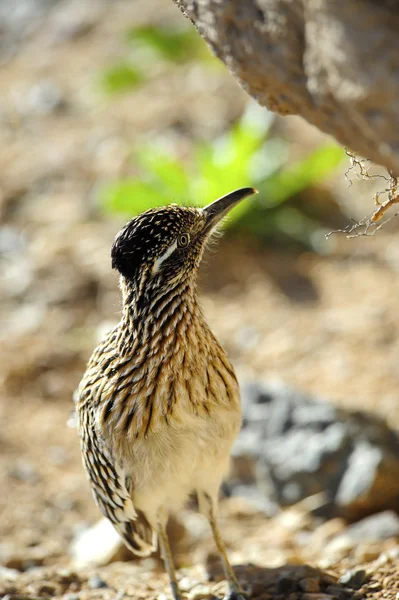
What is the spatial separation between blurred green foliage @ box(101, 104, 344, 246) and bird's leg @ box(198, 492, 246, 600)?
4398 mm

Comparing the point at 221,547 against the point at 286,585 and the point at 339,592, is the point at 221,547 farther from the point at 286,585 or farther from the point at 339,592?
the point at 339,592

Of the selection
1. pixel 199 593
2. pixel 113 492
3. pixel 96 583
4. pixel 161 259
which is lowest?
pixel 199 593

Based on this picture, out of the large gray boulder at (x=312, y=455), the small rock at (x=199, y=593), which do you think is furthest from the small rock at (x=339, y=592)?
the large gray boulder at (x=312, y=455)

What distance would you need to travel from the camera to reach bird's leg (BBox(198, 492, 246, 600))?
4961mm

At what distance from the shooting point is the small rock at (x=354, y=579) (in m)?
4.71

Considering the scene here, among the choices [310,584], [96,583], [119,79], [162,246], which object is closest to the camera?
[162,246]

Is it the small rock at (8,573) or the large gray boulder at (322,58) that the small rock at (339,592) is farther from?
the large gray boulder at (322,58)

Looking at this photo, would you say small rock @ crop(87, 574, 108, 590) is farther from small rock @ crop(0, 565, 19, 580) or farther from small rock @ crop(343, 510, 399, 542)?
small rock @ crop(343, 510, 399, 542)

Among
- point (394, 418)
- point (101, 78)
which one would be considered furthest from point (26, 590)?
point (101, 78)

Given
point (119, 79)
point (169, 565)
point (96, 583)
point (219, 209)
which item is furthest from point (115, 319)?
point (119, 79)

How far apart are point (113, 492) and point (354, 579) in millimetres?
1448

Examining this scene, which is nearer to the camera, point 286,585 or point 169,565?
point 286,585

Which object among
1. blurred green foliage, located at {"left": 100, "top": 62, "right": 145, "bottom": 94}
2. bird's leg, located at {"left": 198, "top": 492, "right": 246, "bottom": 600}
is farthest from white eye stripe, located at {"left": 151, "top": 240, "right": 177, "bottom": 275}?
blurred green foliage, located at {"left": 100, "top": 62, "right": 145, "bottom": 94}

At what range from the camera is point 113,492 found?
4.80 meters
